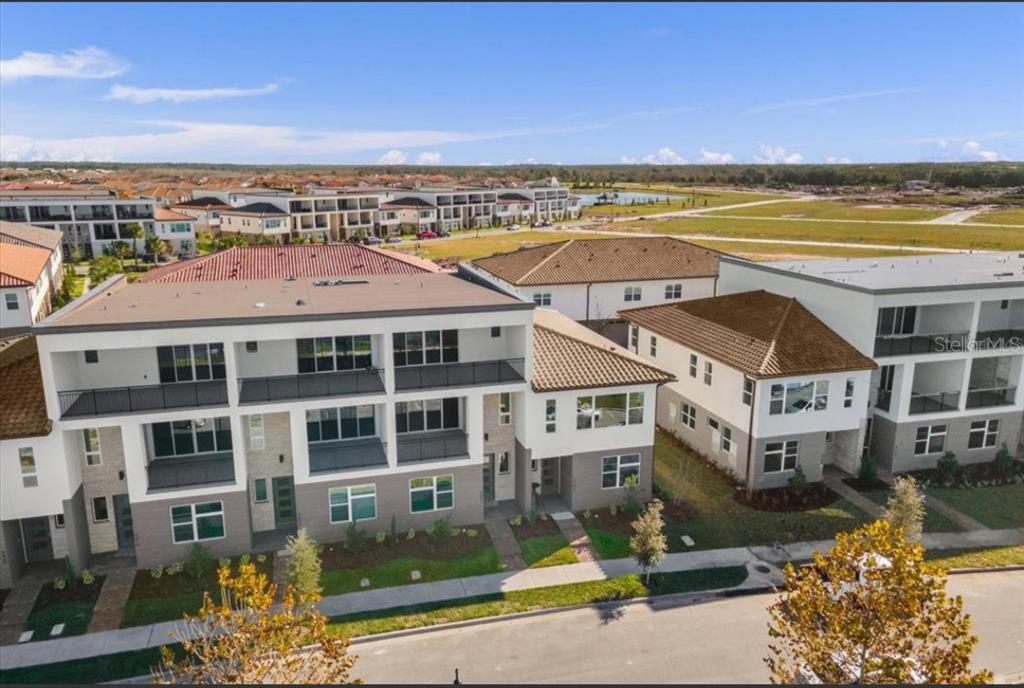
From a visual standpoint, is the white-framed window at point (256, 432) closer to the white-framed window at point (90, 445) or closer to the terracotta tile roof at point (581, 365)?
the white-framed window at point (90, 445)

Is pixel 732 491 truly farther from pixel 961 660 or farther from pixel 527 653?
pixel 961 660

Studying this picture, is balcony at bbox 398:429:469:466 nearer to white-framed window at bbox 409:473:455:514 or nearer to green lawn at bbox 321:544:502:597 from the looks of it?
white-framed window at bbox 409:473:455:514

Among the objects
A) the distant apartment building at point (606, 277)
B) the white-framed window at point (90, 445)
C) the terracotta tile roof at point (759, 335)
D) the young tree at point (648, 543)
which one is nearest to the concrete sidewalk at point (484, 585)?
the young tree at point (648, 543)

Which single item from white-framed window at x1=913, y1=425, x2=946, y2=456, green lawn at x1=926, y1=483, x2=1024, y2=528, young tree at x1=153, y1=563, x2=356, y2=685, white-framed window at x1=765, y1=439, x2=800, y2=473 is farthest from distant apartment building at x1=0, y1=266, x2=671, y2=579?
white-framed window at x1=913, y1=425, x2=946, y2=456

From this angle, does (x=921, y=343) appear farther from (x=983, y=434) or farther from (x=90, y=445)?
(x=90, y=445)

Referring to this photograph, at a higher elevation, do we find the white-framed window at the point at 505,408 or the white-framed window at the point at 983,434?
the white-framed window at the point at 505,408

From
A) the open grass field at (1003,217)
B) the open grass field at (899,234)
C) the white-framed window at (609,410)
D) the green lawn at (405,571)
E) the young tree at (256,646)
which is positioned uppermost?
the open grass field at (1003,217)

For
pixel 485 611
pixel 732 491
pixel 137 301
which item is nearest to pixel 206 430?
pixel 137 301
